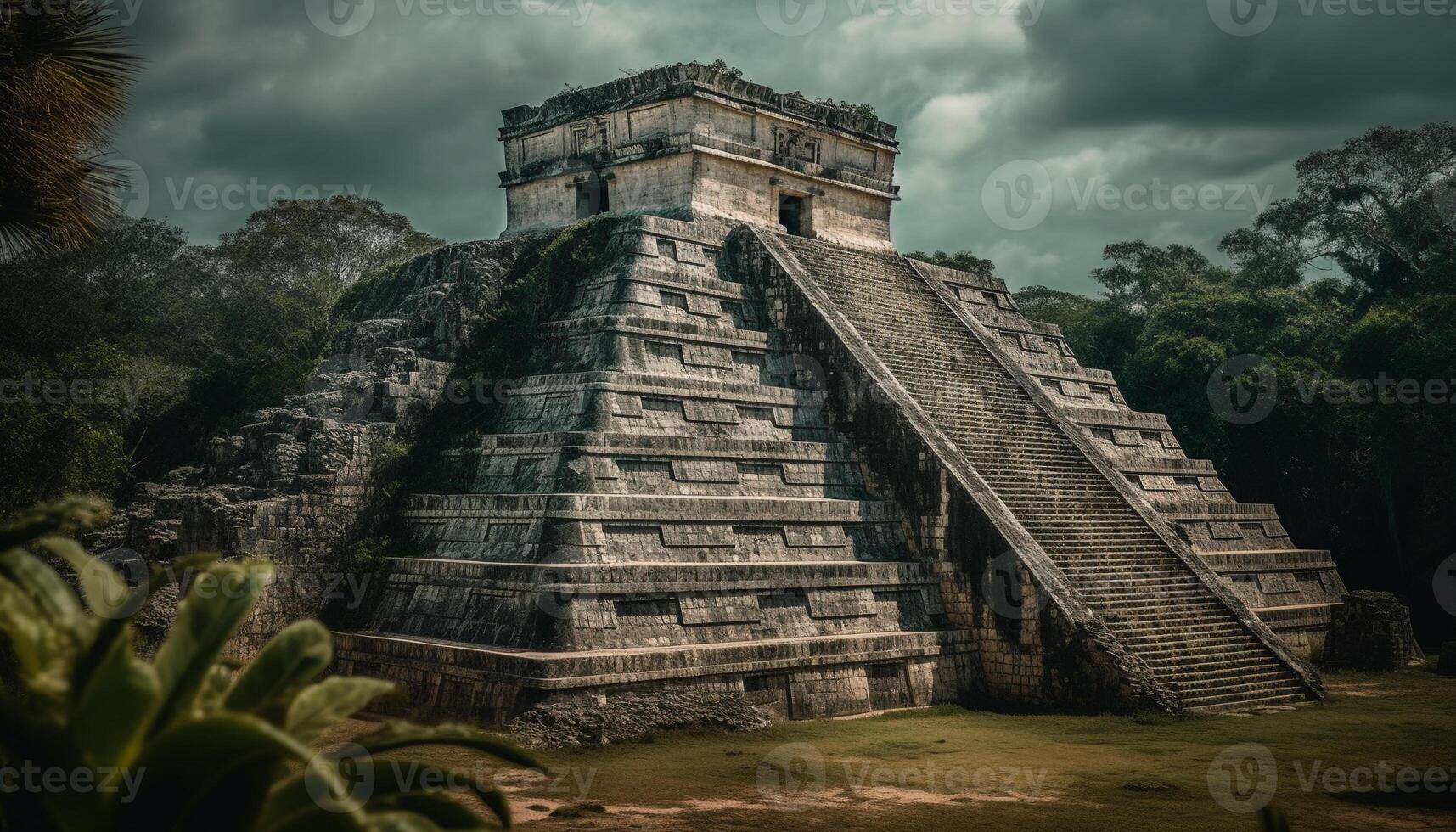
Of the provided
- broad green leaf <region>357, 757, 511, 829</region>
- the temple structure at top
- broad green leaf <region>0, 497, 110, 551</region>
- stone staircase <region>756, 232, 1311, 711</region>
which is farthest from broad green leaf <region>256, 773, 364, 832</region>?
the temple structure at top

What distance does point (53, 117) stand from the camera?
938 cm

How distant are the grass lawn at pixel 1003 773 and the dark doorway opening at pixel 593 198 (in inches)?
447

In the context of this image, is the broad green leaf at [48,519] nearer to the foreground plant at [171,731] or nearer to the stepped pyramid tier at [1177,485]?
the foreground plant at [171,731]

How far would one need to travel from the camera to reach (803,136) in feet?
76.1

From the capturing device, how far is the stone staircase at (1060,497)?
52.0 ft

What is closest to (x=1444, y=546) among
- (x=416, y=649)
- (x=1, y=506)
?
(x=416, y=649)

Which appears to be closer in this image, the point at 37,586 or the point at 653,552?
the point at 37,586

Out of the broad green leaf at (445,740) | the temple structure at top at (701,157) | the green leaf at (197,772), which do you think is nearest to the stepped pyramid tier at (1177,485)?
the temple structure at top at (701,157)

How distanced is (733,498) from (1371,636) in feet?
35.6

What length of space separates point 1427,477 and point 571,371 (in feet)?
54.6

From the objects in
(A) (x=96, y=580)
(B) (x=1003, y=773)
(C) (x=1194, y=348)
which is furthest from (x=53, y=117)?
(C) (x=1194, y=348)

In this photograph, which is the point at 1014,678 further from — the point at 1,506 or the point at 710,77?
the point at 1,506

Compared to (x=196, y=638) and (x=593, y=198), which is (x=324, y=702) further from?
(x=593, y=198)

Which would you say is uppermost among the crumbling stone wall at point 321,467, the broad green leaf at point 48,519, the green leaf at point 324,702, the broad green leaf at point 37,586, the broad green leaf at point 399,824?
the crumbling stone wall at point 321,467
